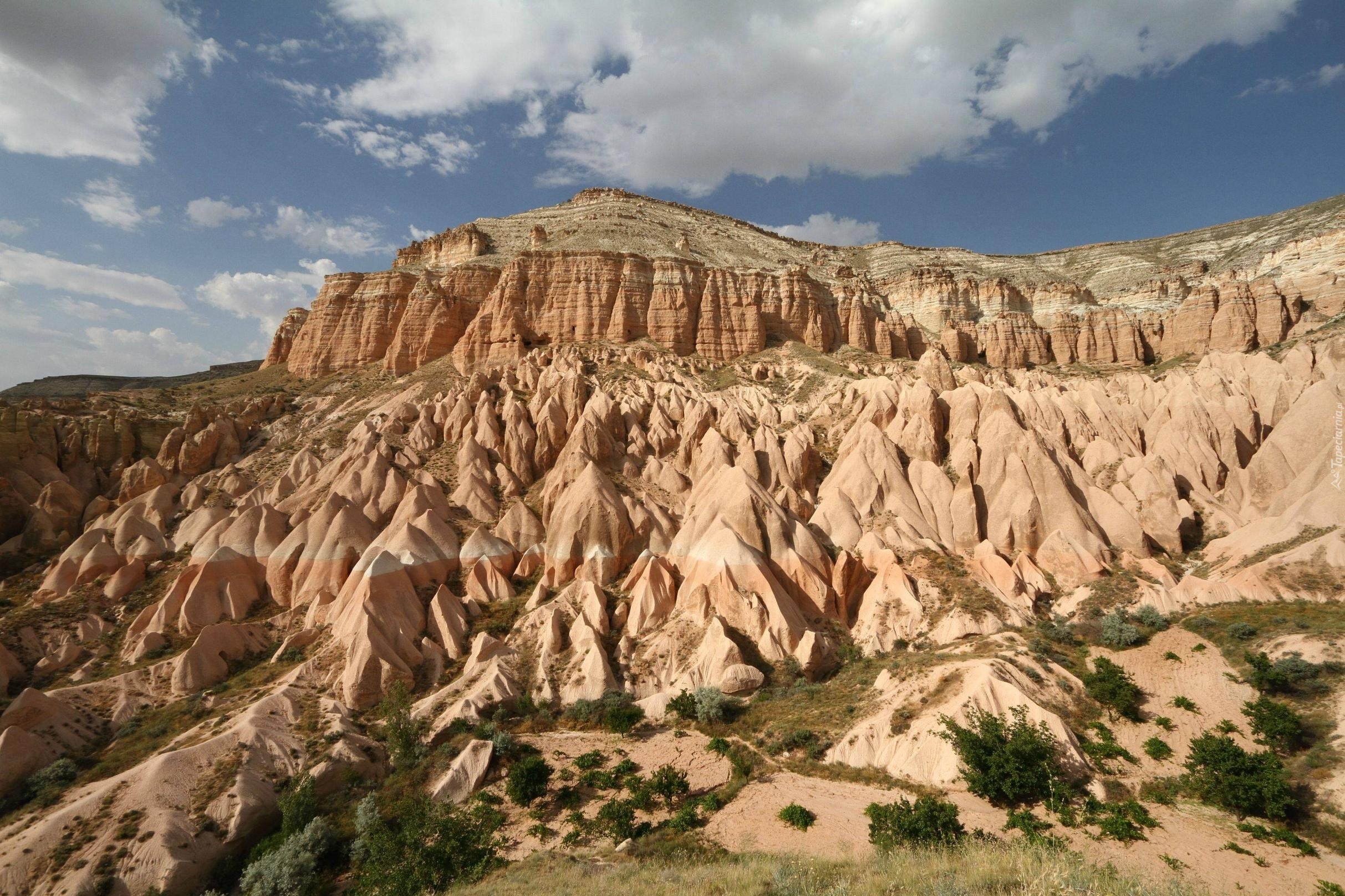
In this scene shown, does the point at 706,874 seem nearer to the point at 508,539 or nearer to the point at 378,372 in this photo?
the point at 508,539

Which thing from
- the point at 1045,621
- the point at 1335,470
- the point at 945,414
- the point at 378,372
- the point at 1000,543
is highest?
the point at 378,372

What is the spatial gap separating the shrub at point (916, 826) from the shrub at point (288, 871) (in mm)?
14426

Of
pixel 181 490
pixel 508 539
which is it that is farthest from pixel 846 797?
pixel 181 490

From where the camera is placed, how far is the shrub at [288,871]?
14211 mm

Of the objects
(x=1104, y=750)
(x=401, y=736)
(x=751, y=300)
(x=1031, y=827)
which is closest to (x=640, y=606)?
(x=401, y=736)

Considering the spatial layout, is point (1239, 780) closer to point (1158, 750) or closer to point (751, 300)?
point (1158, 750)

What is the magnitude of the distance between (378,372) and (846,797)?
51.9 m

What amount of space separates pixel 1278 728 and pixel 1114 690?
3596 mm

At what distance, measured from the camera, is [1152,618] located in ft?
72.5

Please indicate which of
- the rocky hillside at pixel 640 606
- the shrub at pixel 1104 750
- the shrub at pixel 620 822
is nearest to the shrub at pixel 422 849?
the rocky hillside at pixel 640 606

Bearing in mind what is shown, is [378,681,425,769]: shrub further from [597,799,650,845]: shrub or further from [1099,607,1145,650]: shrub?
[1099,607,1145,650]: shrub

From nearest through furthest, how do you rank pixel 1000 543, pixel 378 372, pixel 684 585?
pixel 684 585, pixel 1000 543, pixel 378 372

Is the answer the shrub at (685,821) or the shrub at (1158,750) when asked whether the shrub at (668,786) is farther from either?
the shrub at (1158,750)

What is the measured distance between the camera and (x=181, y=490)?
1411 inches
